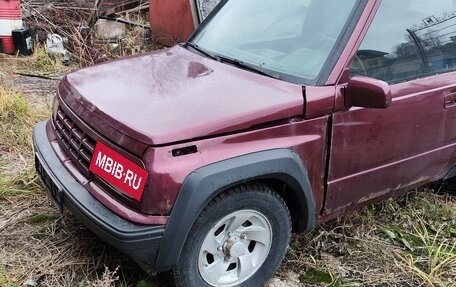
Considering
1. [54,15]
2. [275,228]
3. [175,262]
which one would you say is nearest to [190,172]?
[175,262]

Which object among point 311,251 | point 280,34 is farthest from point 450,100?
point 311,251

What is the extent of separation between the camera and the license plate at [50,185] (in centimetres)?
262

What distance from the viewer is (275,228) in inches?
106

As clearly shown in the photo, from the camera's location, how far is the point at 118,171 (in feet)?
7.75

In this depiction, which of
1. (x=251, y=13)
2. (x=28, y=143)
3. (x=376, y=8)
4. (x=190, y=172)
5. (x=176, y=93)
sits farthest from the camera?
(x=28, y=143)

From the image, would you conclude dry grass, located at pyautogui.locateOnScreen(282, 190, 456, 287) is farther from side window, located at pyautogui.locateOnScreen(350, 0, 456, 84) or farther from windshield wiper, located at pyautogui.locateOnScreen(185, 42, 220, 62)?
windshield wiper, located at pyautogui.locateOnScreen(185, 42, 220, 62)

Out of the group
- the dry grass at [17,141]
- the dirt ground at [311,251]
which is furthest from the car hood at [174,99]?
the dry grass at [17,141]

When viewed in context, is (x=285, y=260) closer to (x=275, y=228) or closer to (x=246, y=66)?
(x=275, y=228)

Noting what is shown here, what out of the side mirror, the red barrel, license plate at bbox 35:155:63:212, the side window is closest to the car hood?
the side mirror

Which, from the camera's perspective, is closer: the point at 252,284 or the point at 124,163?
the point at 124,163

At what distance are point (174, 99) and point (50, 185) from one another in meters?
0.84

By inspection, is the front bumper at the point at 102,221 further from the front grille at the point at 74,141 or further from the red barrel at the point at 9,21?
the red barrel at the point at 9,21

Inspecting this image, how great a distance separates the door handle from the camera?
10.5 ft

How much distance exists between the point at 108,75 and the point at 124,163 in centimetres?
81
